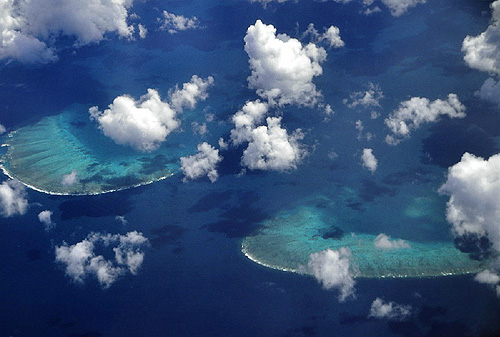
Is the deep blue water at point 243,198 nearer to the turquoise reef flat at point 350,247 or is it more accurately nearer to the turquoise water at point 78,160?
the turquoise reef flat at point 350,247

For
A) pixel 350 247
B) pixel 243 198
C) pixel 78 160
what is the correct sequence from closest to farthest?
pixel 350 247 < pixel 243 198 < pixel 78 160

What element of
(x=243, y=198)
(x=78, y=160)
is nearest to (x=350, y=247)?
(x=243, y=198)

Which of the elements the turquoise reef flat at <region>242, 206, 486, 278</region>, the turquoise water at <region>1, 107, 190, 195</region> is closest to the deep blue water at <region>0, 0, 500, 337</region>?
the turquoise reef flat at <region>242, 206, 486, 278</region>

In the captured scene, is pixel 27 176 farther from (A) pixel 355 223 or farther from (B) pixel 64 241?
(A) pixel 355 223

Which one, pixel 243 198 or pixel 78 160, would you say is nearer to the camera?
pixel 243 198

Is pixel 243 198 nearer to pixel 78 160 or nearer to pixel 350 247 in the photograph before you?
pixel 350 247

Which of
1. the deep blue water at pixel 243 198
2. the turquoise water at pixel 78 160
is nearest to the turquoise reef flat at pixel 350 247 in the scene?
the deep blue water at pixel 243 198

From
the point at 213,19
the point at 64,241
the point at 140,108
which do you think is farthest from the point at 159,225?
the point at 213,19
